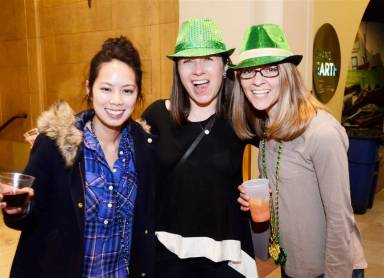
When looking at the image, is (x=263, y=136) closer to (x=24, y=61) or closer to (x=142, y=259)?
(x=142, y=259)

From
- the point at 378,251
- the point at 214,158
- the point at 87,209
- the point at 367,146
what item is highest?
the point at 214,158

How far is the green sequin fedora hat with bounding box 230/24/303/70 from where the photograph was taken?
182cm

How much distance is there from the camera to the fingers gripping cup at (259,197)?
1.82 metres

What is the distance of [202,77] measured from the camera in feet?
6.82

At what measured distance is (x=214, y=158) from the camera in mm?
2000

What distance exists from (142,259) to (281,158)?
82 cm

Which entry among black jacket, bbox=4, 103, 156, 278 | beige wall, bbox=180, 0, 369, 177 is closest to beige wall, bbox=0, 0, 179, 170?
beige wall, bbox=180, 0, 369, 177

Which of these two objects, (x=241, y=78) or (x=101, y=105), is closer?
(x=101, y=105)

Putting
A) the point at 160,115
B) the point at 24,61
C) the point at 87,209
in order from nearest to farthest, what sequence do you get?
the point at 87,209 → the point at 160,115 → the point at 24,61

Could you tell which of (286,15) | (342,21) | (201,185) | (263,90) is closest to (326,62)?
(342,21)

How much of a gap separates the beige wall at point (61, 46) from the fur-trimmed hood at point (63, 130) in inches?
121

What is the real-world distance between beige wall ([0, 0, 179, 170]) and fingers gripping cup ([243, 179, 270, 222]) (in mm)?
3399

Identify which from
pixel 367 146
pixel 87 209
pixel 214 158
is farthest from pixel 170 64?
pixel 87 209

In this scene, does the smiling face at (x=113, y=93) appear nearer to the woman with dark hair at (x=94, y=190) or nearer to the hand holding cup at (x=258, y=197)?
the woman with dark hair at (x=94, y=190)
